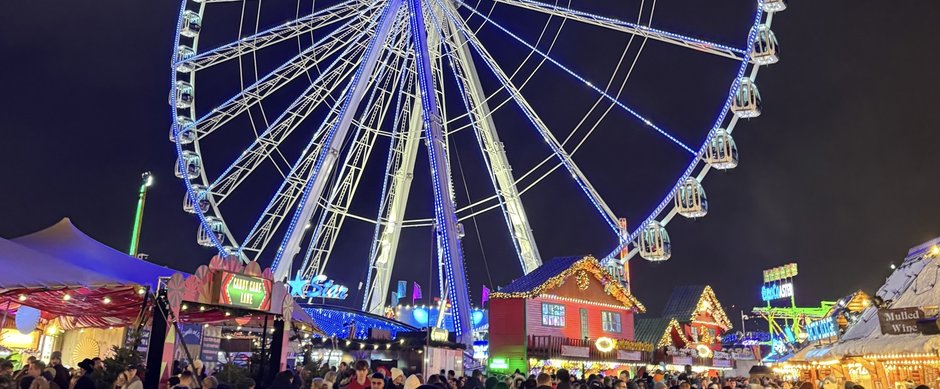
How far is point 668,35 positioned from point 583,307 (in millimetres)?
12774

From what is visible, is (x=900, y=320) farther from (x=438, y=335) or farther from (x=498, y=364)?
(x=498, y=364)

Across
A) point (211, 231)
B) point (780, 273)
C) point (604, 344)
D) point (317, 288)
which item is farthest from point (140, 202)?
point (780, 273)

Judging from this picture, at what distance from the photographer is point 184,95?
24.4 m

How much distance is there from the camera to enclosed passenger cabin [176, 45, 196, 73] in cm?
2391

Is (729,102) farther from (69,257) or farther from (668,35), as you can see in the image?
(69,257)

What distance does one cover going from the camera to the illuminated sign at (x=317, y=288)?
120 ft

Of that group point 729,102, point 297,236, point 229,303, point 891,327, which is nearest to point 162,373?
point 229,303

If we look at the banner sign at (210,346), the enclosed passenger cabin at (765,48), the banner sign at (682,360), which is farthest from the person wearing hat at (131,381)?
the banner sign at (682,360)

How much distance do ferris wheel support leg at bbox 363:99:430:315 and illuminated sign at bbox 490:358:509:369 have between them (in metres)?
6.73

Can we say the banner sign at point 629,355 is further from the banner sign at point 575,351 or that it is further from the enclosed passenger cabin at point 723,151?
the enclosed passenger cabin at point 723,151

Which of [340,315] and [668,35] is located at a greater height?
[668,35]

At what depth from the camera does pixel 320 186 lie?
22875 mm

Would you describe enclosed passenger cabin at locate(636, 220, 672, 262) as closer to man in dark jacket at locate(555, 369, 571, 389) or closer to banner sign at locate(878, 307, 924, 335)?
banner sign at locate(878, 307, 924, 335)

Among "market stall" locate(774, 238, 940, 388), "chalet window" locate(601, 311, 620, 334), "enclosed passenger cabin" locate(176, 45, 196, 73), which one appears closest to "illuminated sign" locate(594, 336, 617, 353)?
"chalet window" locate(601, 311, 620, 334)
